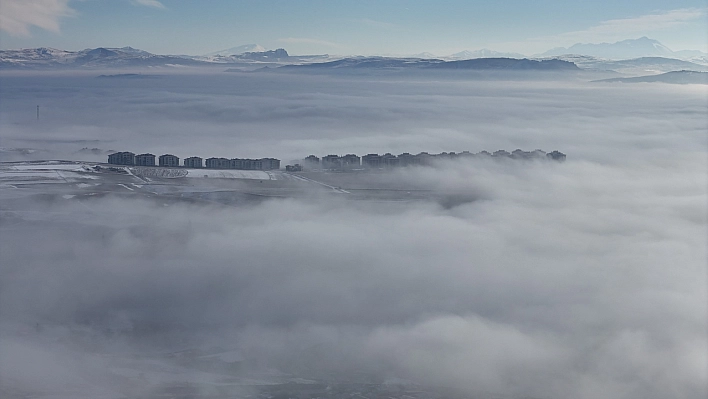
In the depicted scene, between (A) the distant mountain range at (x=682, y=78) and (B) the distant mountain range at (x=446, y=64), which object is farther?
(B) the distant mountain range at (x=446, y=64)

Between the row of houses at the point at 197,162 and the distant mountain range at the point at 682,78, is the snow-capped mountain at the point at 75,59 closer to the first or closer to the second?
the distant mountain range at the point at 682,78

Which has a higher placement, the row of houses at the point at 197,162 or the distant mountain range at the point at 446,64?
the distant mountain range at the point at 446,64

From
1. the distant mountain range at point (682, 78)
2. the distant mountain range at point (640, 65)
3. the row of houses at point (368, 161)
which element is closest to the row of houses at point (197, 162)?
the row of houses at point (368, 161)

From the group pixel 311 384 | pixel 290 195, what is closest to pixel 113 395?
pixel 311 384

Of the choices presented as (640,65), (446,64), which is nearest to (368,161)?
(446,64)

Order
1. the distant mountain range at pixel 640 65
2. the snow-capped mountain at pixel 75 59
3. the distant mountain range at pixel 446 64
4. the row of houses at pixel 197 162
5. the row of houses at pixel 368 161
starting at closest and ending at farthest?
1. the row of houses at pixel 197 162
2. the row of houses at pixel 368 161
3. the distant mountain range at pixel 640 65
4. the distant mountain range at pixel 446 64
5. the snow-capped mountain at pixel 75 59

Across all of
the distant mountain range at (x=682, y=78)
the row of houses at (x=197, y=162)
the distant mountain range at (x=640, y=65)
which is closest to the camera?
the row of houses at (x=197, y=162)

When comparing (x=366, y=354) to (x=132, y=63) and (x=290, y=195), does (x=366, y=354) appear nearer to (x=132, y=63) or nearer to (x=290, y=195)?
(x=290, y=195)

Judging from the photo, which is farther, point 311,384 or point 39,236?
point 39,236
